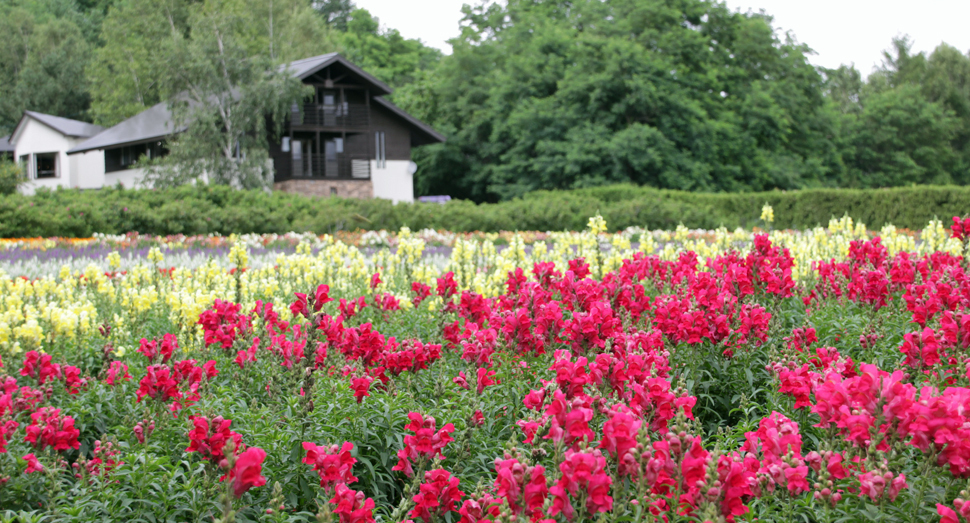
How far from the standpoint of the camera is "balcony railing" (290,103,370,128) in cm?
3675

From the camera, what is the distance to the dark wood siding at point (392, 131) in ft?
125

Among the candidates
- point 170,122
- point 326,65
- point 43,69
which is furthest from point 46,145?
point 326,65

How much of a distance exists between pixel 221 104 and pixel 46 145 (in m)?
24.8

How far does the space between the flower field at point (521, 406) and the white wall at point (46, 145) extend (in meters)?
48.7

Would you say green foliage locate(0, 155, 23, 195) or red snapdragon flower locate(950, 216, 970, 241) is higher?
green foliage locate(0, 155, 23, 195)

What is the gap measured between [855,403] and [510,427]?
1752 millimetres

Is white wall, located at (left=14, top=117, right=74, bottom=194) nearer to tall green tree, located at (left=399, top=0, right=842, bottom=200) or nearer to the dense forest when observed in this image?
the dense forest

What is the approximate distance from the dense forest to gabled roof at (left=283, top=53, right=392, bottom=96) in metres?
1.20

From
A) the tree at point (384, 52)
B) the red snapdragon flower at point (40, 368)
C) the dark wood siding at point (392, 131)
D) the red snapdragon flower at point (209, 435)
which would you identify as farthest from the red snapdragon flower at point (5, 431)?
the tree at point (384, 52)

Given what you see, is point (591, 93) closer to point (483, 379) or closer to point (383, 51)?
point (383, 51)

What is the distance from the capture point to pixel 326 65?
3450 cm

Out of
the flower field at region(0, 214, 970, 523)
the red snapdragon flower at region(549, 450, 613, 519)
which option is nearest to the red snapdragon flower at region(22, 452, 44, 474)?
the flower field at region(0, 214, 970, 523)

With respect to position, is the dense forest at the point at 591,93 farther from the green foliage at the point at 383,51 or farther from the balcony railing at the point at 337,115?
the green foliage at the point at 383,51

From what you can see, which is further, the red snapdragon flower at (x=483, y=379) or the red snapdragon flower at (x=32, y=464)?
the red snapdragon flower at (x=483, y=379)
